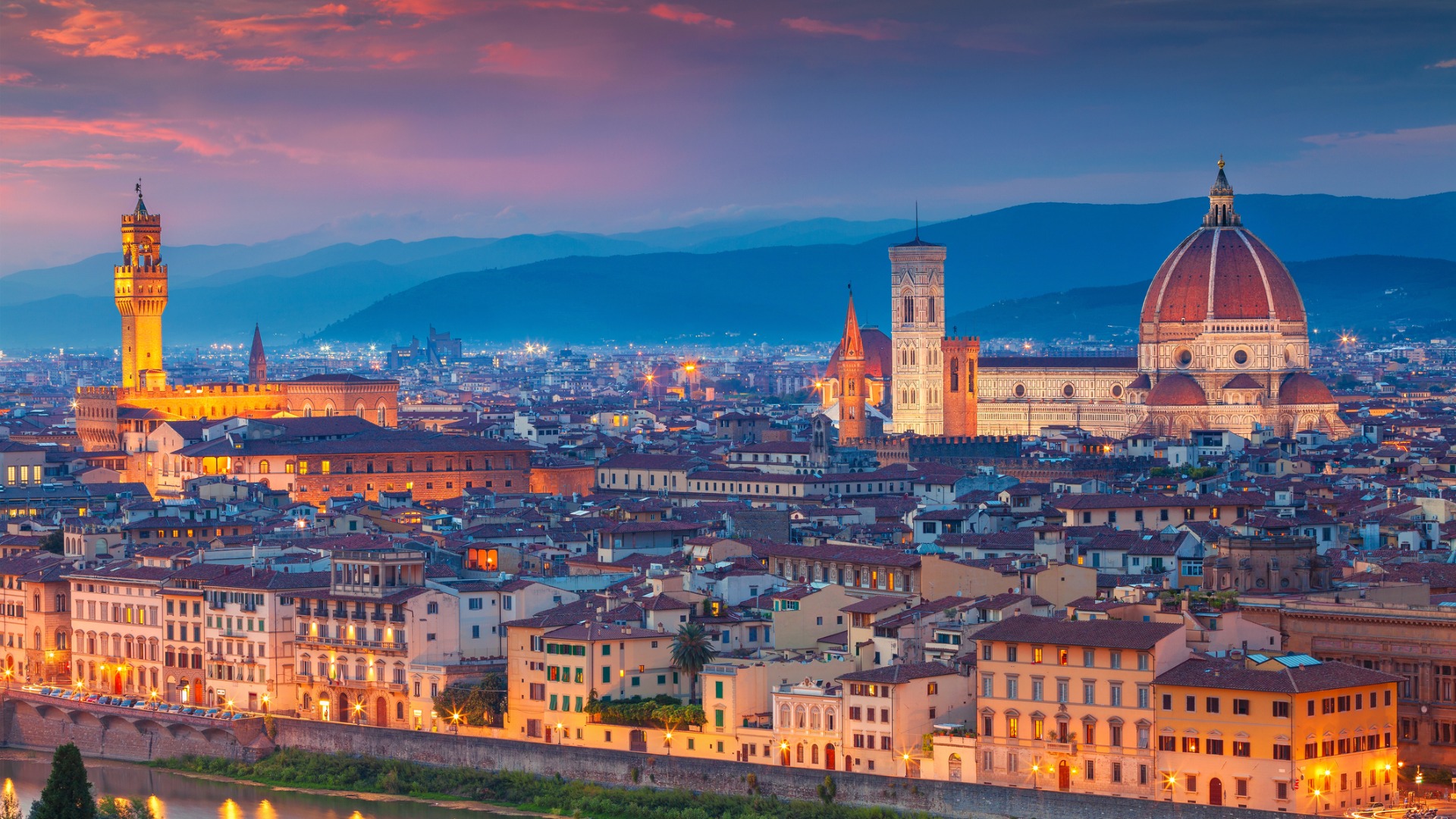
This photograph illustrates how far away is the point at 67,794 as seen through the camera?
37.8 metres

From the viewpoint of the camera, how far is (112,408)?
4274 inches

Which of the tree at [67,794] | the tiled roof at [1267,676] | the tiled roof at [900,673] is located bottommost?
the tree at [67,794]

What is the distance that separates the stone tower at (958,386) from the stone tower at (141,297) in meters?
38.8

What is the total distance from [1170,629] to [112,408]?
7537 cm

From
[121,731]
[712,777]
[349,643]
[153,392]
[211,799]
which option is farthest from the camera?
[153,392]

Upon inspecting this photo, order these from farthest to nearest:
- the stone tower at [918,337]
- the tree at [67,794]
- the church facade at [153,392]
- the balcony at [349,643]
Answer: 1. the stone tower at [918,337]
2. the church facade at [153,392]
3. the balcony at [349,643]
4. the tree at [67,794]

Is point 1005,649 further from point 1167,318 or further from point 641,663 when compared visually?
point 1167,318

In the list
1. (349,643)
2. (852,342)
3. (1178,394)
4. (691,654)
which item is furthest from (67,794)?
(1178,394)

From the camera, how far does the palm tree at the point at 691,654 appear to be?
45188 mm

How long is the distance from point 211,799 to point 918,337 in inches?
3540

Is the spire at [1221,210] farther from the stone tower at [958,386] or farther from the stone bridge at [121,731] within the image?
the stone bridge at [121,731]

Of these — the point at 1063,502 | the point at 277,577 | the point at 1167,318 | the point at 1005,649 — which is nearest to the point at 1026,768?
the point at 1005,649

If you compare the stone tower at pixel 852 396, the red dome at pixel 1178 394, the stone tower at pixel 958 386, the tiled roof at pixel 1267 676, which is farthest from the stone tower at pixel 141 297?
the tiled roof at pixel 1267 676

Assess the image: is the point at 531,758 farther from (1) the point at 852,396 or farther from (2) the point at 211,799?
(1) the point at 852,396
